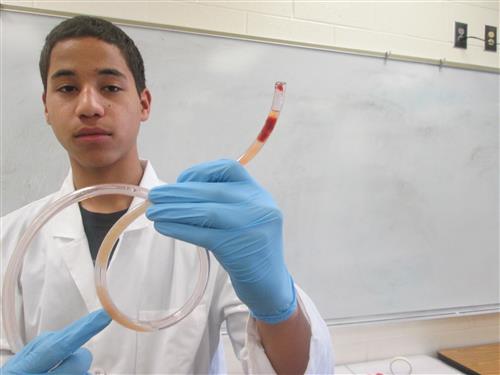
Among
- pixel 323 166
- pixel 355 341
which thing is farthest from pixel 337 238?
pixel 355 341

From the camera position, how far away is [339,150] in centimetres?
151

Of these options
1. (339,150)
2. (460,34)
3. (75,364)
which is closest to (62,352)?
(75,364)

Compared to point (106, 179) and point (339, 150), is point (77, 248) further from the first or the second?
point (339, 150)

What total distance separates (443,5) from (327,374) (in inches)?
66.3

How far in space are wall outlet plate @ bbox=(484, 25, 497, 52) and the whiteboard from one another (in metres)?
0.13

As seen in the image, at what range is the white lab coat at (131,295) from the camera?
0.83 m

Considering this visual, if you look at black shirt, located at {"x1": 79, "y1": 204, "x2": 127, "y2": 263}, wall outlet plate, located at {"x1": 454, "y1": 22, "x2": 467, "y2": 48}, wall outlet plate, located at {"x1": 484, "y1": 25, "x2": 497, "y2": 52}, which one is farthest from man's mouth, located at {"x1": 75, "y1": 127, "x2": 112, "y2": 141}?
wall outlet plate, located at {"x1": 484, "y1": 25, "x2": 497, "y2": 52}

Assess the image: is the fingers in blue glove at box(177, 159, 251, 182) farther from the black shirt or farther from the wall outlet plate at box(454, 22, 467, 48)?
the wall outlet plate at box(454, 22, 467, 48)

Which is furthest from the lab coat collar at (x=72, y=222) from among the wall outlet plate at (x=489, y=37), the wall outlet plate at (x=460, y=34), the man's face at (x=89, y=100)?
the wall outlet plate at (x=489, y=37)

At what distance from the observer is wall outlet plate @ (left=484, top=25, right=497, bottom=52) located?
168 cm

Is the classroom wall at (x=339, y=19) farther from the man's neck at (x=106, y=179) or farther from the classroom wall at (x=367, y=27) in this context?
the man's neck at (x=106, y=179)

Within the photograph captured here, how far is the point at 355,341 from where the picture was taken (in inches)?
61.0

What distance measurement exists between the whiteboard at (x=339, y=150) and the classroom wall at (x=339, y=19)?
0.06 metres

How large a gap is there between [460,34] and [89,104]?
1.68 meters
